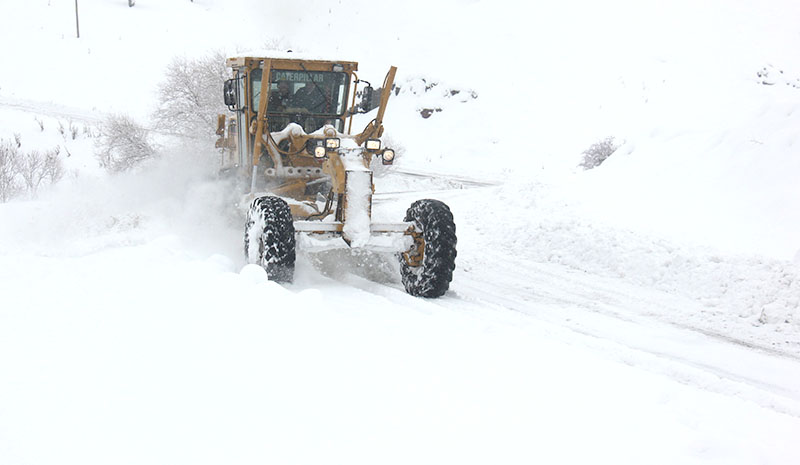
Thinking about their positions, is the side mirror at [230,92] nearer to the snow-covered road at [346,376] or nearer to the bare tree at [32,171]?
the snow-covered road at [346,376]

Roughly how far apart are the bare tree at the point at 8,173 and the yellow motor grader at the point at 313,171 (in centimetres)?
656

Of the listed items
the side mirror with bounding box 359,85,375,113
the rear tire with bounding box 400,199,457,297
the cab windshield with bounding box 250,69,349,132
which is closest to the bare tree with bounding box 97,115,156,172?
the cab windshield with bounding box 250,69,349,132

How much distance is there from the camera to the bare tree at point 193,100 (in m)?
16.0

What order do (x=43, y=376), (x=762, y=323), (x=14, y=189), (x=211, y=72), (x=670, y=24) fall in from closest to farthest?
(x=43, y=376) < (x=762, y=323) < (x=14, y=189) < (x=211, y=72) < (x=670, y=24)

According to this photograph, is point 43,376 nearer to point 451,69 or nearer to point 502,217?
point 502,217

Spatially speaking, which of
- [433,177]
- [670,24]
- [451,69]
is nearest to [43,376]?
[433,177]

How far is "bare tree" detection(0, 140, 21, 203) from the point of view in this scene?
14172mm

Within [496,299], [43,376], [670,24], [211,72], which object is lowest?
[496,299]

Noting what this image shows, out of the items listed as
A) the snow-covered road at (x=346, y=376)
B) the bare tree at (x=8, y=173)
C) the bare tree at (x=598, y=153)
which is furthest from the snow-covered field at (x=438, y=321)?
the bare tree at (x=8, y=173)

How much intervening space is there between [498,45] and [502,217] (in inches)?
793

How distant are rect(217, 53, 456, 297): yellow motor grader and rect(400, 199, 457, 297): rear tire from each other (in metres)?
0.01

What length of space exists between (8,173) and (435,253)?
1220 centimetres

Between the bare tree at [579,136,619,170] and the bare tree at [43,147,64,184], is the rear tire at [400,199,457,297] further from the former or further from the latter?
the bare tree at [579,136,619,170]

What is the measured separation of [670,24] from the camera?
2995 cm
